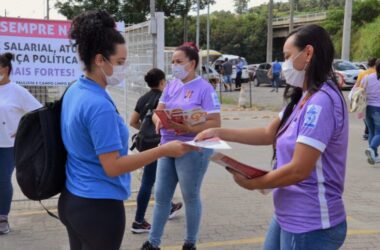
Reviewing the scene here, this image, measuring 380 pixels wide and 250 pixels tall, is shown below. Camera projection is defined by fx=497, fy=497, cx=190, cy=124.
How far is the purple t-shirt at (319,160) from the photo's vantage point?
7.23 ft

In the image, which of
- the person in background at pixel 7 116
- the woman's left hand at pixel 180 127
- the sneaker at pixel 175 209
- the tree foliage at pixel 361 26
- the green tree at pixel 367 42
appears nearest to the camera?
the woman's left hand at pixel 180 127

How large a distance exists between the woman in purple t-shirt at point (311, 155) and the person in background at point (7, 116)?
10.5ft

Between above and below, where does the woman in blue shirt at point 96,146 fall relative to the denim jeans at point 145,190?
above

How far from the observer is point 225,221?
5438mm

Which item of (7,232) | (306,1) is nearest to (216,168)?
(7,232)

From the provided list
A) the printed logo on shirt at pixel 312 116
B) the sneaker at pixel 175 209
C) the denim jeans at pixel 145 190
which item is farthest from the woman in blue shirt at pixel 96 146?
the sneaker at pixel 175 209

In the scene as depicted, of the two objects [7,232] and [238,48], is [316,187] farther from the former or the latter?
[238,48]

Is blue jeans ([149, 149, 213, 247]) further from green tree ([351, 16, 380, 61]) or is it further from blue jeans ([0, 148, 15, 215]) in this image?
green tree ([351, 16, 380, 61])

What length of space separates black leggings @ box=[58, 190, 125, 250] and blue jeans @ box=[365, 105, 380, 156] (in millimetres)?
6695

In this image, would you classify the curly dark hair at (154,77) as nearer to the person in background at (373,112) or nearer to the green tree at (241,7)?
the person in background at (373,112)

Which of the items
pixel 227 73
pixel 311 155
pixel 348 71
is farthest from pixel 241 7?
pixel 311 155

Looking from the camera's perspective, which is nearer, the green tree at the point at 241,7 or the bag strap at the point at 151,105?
the bag strap at the point at 151,105

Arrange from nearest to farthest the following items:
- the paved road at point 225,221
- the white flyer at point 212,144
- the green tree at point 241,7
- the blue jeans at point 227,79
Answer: the white flyer at point 212,144
the paved road at point 225,221
the blue jeans at point 227,79
the green tree at point 241,7

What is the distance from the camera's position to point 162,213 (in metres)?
4.26
